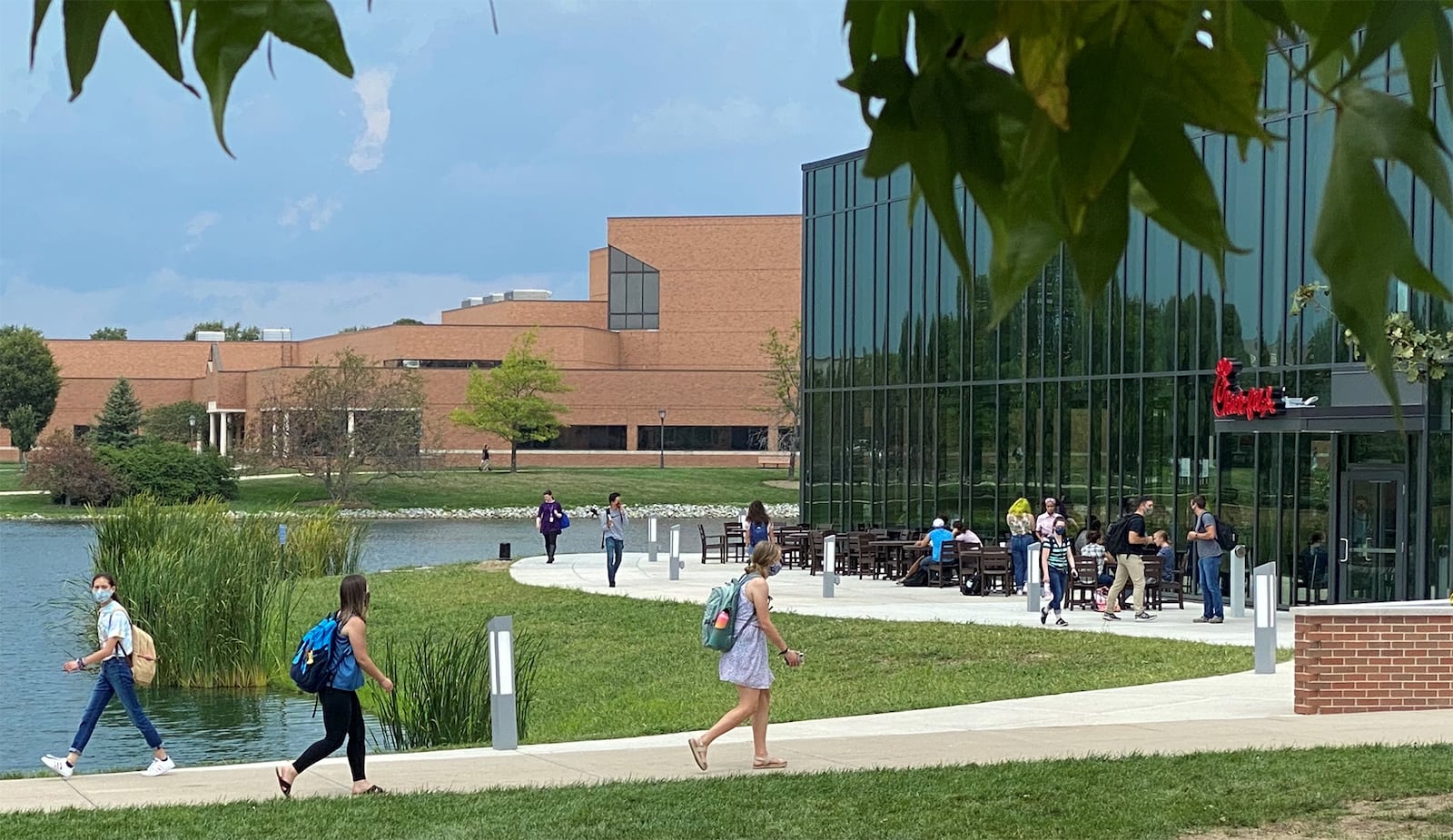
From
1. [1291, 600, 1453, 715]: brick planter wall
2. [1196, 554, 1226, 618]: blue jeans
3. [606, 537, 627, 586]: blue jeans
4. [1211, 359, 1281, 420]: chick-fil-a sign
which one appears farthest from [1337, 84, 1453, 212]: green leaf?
[606, 537, 627, 586]: blue jeans

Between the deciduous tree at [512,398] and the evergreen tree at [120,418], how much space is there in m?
18.9

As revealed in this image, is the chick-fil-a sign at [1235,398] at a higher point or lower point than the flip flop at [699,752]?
higher

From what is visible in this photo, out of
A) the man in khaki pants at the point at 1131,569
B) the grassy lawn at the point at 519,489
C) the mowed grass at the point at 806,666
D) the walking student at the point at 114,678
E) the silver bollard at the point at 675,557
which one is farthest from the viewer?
the grassy lawn at the point at 519,489

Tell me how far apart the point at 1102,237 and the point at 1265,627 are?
19.0 meters

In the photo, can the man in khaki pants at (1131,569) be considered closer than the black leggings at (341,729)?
No

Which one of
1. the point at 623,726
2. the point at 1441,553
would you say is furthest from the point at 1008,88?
the point at 1441,553

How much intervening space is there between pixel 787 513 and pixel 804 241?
1565 inches

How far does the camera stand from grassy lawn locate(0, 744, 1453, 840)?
33.3 feet

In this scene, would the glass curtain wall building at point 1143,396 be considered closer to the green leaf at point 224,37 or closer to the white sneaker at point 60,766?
the white sneaker at point 60,766

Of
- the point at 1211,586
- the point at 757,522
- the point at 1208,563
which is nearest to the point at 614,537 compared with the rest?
the point at 757,522

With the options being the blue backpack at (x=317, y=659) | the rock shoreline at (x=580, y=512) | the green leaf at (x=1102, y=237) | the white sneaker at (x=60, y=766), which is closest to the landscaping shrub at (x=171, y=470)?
the rock shoreline at (x=580, y=512)

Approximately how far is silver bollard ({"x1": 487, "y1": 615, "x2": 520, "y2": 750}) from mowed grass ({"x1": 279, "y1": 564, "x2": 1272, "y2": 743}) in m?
1.59

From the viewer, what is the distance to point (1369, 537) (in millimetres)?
28500

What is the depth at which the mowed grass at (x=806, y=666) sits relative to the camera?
59.0ft
